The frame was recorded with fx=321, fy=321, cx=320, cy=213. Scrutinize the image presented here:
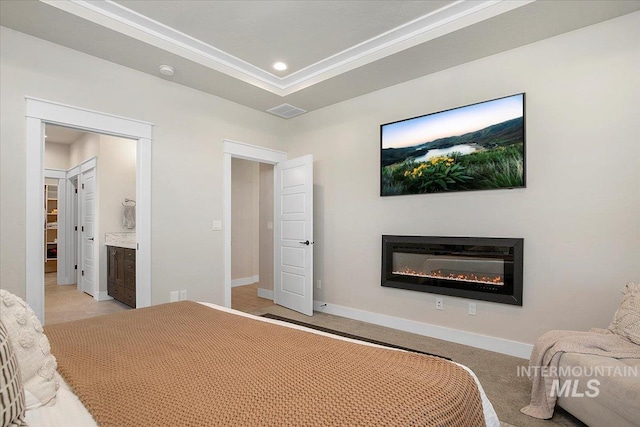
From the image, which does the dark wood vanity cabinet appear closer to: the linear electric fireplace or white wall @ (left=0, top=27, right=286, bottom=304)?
white wall @ (left=0, top=27, right=286, bottom=304)

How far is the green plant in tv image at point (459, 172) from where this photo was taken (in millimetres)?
2879

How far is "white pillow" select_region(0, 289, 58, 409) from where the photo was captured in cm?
97

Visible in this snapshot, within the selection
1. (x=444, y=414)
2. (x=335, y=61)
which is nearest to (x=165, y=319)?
(x=444, y=414)

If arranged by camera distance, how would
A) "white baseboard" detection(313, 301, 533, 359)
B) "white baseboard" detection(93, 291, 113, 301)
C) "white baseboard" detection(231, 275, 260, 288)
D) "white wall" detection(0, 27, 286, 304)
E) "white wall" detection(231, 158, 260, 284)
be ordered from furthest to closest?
"white wall" detection(231, 158, 260, 284) < "white baseboard" detection(231, 275, 260, 288) < "white baseboard" detection(93, 291, 113, 301) < "white baseboard" detection(313, 301, 533, 359) < "white wall" detection(0, 27, 286, 304)

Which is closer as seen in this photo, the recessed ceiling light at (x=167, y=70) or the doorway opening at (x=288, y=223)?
the recessed ceiling light at (x=167, y=70)

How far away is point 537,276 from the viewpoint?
9.06ft

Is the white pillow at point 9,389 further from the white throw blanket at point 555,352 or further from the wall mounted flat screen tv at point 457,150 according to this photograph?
the wall mounted flat screen tv at point 457,150

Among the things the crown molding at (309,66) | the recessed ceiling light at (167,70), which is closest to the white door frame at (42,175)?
the recessed ceiling light at (167,70)

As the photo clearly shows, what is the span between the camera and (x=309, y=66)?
3.53 metres

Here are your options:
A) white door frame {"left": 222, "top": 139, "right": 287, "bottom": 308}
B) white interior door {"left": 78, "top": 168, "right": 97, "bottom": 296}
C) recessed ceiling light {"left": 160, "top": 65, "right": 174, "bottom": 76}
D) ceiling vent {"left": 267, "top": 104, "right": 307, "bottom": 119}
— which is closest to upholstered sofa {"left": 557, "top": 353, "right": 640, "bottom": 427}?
white door frame {"left": 222, "top": 139, "right": 287, "bottom": 308}

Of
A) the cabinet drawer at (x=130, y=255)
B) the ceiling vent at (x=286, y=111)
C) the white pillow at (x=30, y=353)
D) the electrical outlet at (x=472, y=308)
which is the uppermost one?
the ceiling vent at (x=286, y=111)

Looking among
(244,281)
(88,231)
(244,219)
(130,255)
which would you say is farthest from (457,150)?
(88,231)

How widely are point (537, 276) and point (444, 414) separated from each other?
2.36 meters

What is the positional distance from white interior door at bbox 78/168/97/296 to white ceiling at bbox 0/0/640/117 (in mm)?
2948
